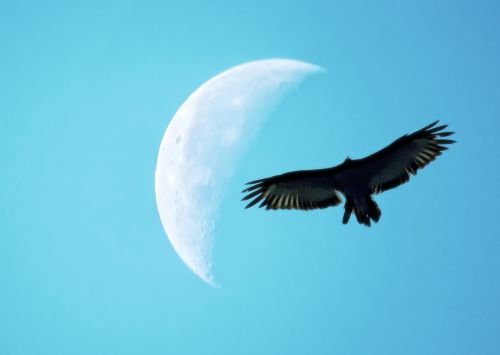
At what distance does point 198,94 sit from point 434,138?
8.98m

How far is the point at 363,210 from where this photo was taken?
42.0ft

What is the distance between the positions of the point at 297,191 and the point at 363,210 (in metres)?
1.70

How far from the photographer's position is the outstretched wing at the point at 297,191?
12492mm

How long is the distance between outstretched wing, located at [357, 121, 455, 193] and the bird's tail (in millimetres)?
540

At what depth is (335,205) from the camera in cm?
1355

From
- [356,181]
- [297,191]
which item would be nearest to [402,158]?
[356,181]

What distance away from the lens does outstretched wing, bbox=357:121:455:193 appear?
11992 mm

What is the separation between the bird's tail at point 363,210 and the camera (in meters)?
12.5

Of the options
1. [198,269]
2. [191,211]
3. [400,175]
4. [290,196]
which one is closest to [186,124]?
[191,211]

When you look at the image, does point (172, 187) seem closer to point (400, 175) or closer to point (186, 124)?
point (186, 124)

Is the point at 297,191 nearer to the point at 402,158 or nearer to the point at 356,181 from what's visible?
the point at 356,181

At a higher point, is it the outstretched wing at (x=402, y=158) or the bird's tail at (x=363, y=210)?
the outstretched wing at (x=402, y=158)

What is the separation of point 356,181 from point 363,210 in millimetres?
799

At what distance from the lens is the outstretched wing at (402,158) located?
1199cm
